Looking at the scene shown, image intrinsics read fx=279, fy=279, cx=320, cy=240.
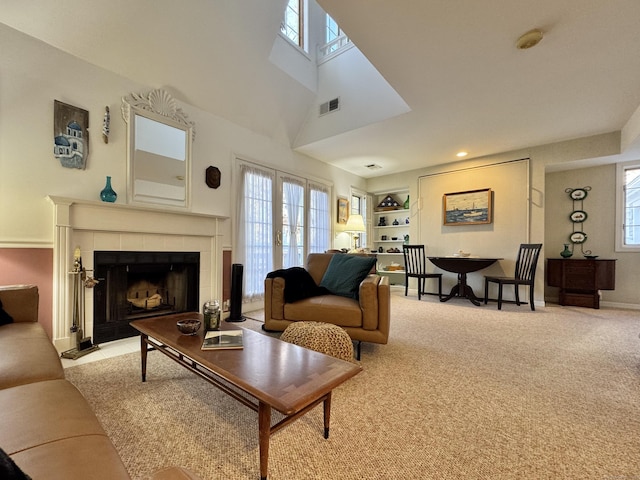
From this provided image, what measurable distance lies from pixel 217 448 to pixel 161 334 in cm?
67

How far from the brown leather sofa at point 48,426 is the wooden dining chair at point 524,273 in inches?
174

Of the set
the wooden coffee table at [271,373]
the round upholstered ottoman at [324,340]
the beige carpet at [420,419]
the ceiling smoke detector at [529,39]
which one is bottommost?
the beige carpet at [420,419]

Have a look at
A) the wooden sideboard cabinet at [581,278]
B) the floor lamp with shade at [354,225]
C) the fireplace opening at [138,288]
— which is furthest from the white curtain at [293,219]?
the wooden sideboard cabinet at [581,278]

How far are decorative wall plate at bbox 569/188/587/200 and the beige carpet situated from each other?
298 centimetres

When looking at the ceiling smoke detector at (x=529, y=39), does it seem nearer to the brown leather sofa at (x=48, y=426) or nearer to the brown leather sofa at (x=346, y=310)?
the brown leather sofa at (x=346, y=310)

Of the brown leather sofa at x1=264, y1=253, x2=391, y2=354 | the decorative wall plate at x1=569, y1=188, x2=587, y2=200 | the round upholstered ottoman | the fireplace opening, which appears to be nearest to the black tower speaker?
the fireplace opening

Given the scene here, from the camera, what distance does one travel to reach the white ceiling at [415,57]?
200cm

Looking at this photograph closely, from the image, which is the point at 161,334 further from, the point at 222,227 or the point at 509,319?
the point at 509,319

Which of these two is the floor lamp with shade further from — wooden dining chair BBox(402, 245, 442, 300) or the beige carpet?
the beige carpet

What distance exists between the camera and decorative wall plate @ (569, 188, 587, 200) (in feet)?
14.4

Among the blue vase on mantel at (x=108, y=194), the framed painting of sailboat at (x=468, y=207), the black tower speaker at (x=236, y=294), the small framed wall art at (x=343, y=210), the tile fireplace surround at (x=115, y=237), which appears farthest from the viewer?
the small framed wall art at (x=343, y=210)

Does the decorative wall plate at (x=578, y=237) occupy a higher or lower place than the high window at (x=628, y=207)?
lower

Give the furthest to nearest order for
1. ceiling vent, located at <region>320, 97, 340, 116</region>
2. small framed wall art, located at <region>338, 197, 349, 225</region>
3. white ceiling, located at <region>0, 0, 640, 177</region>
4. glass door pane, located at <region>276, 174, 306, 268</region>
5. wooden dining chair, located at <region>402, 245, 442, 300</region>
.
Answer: small framed wall art, located at <region>338, 197, 349, 225</region>, wooden dining chair, located at <region>402, 245, 442, 300</region>, glass door pane, located at <region>276, 174, 306, 268</region>, ceiling vent, located at <region>320, 97, 340, 116</region>, white ceiling, located at <region>0, 0, 640, 177</region>

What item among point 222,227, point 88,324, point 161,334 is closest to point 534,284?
point 222,227
